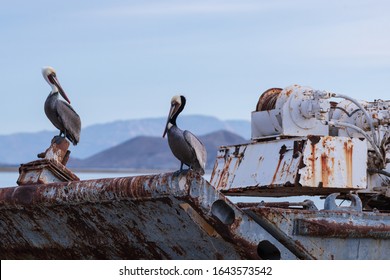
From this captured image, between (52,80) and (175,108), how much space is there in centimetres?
221

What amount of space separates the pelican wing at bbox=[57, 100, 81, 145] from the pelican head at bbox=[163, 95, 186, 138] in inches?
63.5

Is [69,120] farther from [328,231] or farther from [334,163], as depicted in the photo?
[328,231]

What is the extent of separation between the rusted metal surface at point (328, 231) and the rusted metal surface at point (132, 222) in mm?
127

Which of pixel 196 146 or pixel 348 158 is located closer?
pixel 196 146

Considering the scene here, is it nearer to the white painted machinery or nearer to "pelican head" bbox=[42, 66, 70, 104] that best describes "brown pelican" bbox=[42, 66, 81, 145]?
"pelican head" bbox=[42, 66, 70, 104]

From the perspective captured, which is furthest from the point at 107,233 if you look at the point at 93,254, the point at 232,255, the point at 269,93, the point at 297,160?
the point at 269,93

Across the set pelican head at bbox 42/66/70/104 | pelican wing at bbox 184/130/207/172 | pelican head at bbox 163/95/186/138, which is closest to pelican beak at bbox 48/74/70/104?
pelican head at bbox 42/66/70/104

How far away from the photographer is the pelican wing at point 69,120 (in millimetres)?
12672

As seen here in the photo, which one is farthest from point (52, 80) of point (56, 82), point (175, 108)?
point (175, 108)

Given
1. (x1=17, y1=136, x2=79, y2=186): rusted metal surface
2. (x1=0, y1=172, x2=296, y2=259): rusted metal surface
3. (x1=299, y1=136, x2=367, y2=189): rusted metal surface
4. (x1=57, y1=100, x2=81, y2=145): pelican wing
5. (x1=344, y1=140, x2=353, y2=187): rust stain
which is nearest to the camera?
(x1=0, y1=172, x2=296, y2=259): rusted metal surface

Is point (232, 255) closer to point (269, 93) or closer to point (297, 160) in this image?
point (297, 160)

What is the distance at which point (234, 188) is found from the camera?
13.7 metres

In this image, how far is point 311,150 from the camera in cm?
1282

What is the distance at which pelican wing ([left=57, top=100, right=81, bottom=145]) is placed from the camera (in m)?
12.7
